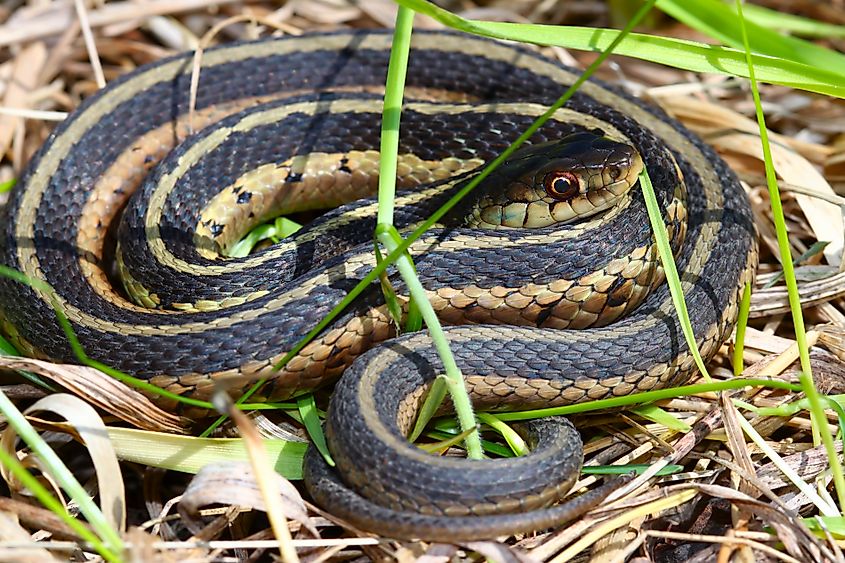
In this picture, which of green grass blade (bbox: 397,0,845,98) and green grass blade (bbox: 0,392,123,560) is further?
green grass blade (bbox: 397,0,845,98)

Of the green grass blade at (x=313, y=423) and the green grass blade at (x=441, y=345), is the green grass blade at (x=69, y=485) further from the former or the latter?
the green grass blade at (x=441, y=345)

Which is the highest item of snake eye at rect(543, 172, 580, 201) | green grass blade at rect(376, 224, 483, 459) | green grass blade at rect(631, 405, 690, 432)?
snake eye at rect(543, 172, 580, 201)

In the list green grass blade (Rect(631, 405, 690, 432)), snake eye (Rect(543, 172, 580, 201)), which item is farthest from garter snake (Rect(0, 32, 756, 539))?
green grass blade (Rect(631, 405, 690, 432))

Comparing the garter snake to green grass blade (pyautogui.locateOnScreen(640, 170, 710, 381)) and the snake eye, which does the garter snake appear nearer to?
the snake eye

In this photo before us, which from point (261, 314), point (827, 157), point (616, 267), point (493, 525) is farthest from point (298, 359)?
point (827, 157)

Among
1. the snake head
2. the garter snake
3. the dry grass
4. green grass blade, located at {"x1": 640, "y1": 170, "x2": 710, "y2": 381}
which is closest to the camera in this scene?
the dry grass

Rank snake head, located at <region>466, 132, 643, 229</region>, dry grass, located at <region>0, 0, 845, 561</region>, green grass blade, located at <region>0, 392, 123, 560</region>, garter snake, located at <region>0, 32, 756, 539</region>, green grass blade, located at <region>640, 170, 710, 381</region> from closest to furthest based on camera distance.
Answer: green grass blade, located at <region>0, 392, 123, 560</region>
dry grass, located at <region>0, 0, 845, 561</region>
garter snake, located at <region>0, 32, 756, 539</region>
green grass blade, located at <region>640, 170, 710, 381</region>
snake head, located at <region>466, 132, 643, 229</region>

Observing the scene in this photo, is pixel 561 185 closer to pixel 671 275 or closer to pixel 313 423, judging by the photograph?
pixel 671 275
